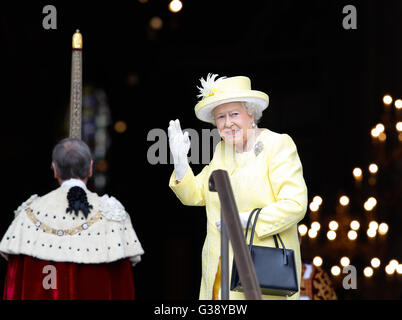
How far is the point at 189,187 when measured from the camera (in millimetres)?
5215

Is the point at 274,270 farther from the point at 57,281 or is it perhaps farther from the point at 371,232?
the point at 371,232

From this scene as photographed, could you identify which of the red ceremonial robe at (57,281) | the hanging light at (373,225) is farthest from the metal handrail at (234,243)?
the hanging light at (373,225)

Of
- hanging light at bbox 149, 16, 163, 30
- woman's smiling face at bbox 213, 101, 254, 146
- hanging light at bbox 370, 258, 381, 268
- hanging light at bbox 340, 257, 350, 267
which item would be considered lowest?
hanging light at bbox 370, 258, 381, 268

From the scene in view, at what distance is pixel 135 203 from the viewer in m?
11.2

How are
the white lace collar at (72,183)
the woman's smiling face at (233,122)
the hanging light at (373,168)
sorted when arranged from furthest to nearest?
the hanging light at (373,168)
the white lace collar at (72,183)
the woman's smiling face at (233,122)

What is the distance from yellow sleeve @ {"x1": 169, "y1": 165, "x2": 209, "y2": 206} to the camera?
5.20 m

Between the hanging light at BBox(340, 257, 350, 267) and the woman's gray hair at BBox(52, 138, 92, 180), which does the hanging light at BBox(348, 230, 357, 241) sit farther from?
the woman's gray hair at BBox(52, 138, 92, 180)

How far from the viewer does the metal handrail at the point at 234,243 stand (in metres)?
3.69

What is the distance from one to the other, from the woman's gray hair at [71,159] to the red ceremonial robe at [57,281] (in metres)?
0.53

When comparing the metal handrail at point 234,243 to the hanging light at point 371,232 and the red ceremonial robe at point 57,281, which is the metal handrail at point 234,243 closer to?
the red ceremonial robe at point 57,281

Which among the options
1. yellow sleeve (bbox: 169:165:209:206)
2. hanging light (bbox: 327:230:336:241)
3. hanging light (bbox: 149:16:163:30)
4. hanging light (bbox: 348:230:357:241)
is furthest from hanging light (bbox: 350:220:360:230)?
hanging light (bbox: 149:16:163:30)

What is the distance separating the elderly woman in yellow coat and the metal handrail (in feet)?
2.71

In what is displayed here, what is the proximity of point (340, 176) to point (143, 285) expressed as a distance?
276 centimetres
